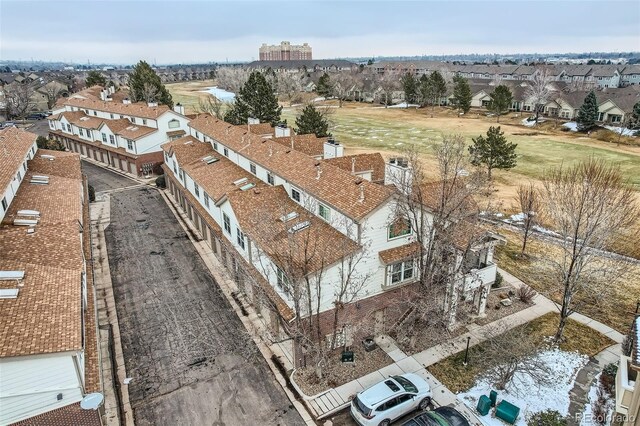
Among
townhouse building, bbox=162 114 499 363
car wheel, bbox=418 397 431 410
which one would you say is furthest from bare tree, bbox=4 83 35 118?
car wheel, bbox=418 397 431 410

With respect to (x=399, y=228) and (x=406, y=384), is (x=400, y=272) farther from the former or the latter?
(x=406, y=384)

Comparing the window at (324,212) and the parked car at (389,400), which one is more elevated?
the window at (324,212)

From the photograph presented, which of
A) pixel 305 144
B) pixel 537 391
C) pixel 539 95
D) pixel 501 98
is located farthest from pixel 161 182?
pixel 539 95

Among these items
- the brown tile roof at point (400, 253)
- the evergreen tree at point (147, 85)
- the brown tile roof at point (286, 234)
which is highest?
the evergreen tree at point (147, 85)

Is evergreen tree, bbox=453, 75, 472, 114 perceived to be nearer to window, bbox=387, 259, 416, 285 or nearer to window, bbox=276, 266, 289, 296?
window, bbox=387, 259, 416, 285

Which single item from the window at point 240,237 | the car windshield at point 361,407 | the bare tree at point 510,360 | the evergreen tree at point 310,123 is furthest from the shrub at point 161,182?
the bare tree at point 510,360

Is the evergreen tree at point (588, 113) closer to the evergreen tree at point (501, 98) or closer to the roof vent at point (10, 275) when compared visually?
the evergreen tree at point (501, 98)
